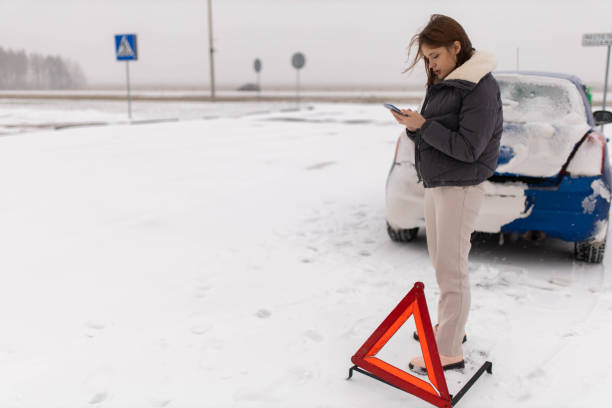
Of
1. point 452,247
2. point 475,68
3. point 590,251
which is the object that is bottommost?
point 590,251

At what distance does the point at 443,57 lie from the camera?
248 cm

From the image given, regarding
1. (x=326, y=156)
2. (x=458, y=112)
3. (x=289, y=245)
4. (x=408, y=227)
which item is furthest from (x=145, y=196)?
(x=458, y=112)

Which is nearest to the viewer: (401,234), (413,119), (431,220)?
(413,119)

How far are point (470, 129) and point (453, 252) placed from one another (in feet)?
1.93

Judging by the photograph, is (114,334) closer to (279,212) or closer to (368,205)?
(279,212)

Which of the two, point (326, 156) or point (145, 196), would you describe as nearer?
point (145, 196)

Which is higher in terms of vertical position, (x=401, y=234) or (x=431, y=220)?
(x=431, y=220)

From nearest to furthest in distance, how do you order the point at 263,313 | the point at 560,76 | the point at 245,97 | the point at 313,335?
the point at 313,335 → the point at 263,313 → the point at 560,76 → the point at 245,97

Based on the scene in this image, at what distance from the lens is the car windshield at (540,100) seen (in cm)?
457

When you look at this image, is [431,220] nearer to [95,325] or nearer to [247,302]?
[247,302]

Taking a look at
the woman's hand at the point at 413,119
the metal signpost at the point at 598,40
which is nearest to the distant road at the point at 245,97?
the metal signpost at the point at 598,40

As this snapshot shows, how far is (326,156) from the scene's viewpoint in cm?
1041

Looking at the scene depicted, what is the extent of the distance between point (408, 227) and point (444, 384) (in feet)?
7.56

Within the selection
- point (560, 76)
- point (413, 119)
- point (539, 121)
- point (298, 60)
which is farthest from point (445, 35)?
point (298, 60)
